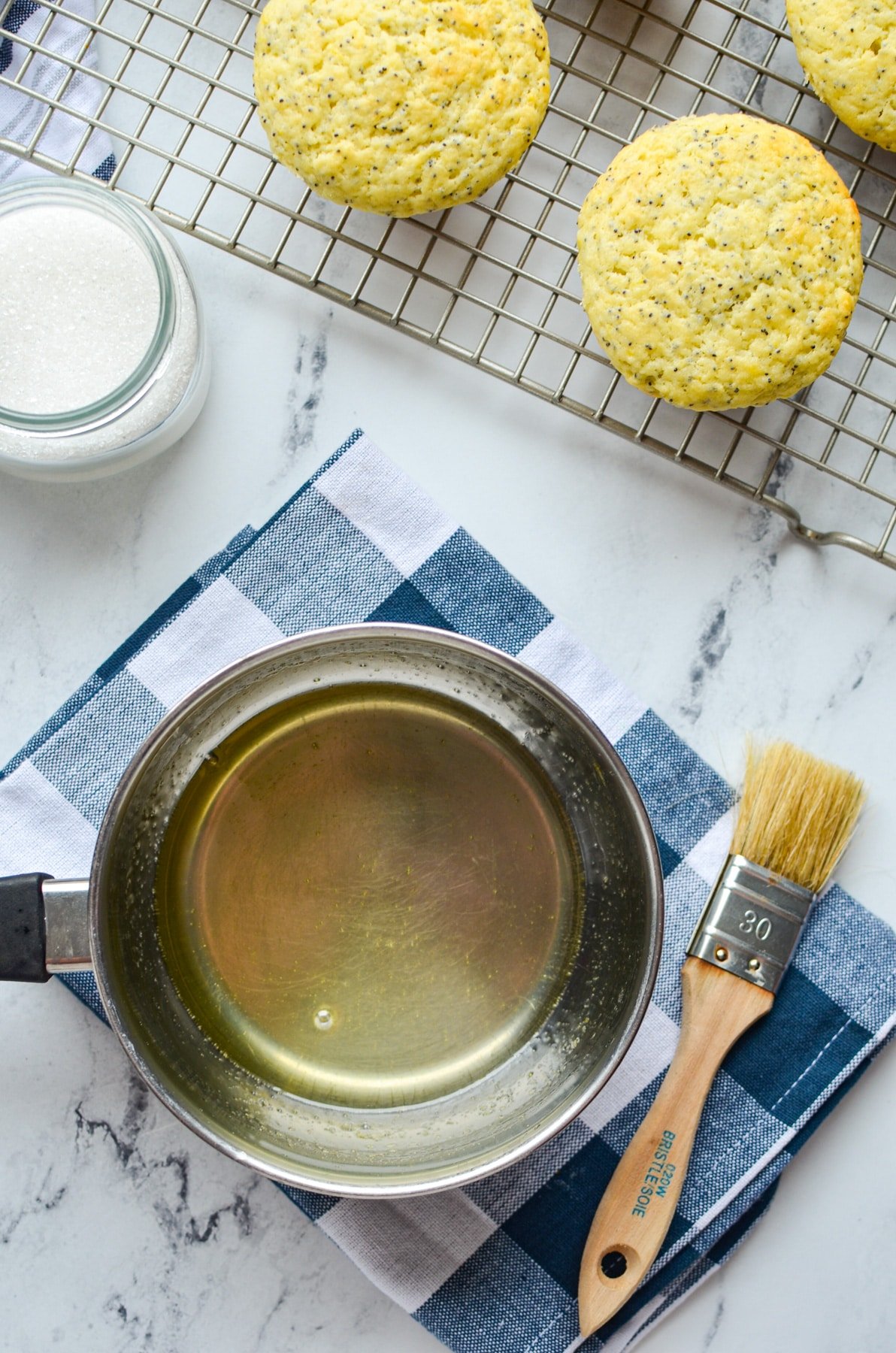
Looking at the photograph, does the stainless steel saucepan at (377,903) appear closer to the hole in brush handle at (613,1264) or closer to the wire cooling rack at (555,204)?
the hole in brush handle at (613,1264)

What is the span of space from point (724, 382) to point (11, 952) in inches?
32.2

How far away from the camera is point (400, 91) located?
3.50 feet

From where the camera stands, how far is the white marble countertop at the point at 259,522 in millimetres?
1206

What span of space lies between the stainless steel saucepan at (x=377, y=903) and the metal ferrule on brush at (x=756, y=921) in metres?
0.11

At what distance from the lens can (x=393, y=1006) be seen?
3.77 ft

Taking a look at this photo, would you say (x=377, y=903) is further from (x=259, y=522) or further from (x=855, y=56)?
(x=855, y=56)

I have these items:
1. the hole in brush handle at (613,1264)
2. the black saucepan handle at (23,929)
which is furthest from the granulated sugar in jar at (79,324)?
the hole in brush handle at (613,1264)

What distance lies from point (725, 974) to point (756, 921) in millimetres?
62

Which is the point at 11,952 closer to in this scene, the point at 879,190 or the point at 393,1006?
the point at 393,1006

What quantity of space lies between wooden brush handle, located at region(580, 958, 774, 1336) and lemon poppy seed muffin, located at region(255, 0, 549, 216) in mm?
810

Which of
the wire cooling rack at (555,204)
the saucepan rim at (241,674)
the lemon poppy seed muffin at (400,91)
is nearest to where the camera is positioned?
the saucepan rim at (241,674)

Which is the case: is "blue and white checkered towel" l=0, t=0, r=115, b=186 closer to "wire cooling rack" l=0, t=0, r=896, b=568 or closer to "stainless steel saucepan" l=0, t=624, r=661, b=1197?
"wire cooling rack" l=0, t=0, r=896, b=568

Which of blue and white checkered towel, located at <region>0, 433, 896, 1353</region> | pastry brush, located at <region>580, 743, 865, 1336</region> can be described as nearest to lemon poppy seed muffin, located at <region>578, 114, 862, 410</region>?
blue and white checkered towel, located at <region>0, 433, 896, 1353</region>

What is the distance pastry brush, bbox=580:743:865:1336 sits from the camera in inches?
44.4
